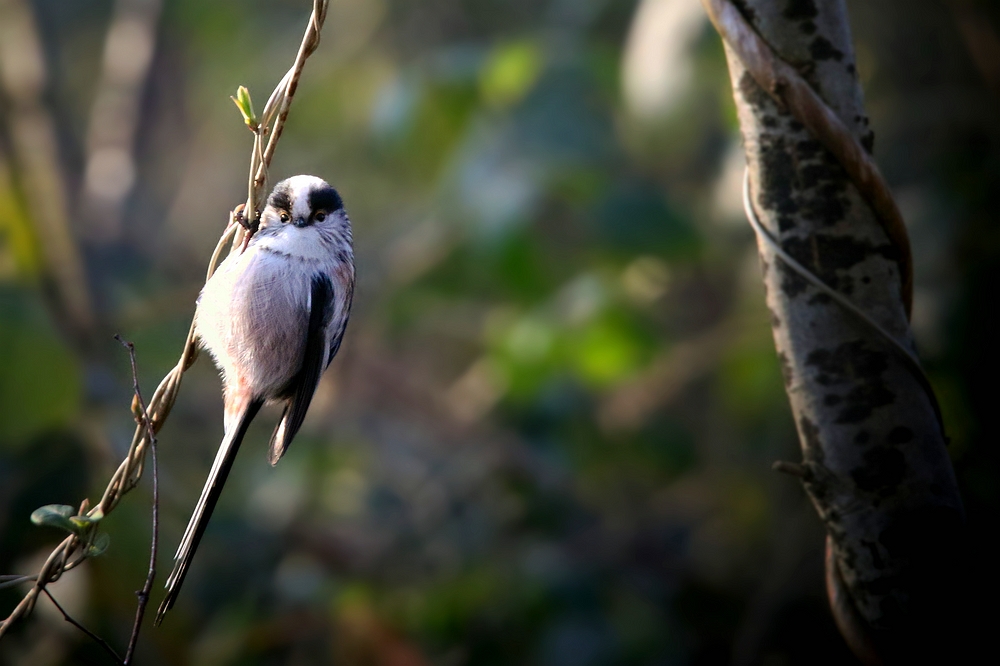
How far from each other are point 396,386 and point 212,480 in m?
3.87

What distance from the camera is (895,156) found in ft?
13.7

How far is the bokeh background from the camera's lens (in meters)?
3.26

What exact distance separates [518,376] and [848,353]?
267cm

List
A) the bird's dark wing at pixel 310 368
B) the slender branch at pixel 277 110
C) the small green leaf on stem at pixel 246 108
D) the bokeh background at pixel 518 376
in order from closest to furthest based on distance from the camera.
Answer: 1. the slender branch at pixel 277 110
2. the small green leaf on stem at pixel 246 108
3. the bird's dark wing at pixel 310 368
4. the bokeh background at pixel 518 376

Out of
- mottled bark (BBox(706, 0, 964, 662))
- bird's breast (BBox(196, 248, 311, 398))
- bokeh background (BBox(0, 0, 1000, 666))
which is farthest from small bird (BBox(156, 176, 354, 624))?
bokeh background (BBox(0, 0, 1000, 666))

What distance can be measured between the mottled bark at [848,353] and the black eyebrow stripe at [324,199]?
722 mm

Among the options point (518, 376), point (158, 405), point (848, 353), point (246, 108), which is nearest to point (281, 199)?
point (246, 108)

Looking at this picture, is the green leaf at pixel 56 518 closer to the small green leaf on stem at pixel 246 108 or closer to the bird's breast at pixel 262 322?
the bird's breast at pixel 262 322

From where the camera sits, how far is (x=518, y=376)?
3893mm

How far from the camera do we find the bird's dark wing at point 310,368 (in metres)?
1.47

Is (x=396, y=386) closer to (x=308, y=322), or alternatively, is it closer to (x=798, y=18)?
(x=308, y=322)

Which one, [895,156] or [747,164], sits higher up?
[747,164]

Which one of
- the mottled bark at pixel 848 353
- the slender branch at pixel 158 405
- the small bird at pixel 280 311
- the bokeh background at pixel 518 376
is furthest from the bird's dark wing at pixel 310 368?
the bokeh background at pixel 518 376

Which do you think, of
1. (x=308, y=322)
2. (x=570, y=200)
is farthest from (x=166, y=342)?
(x=308, y=322)
